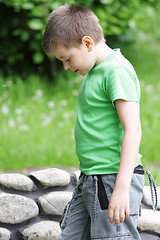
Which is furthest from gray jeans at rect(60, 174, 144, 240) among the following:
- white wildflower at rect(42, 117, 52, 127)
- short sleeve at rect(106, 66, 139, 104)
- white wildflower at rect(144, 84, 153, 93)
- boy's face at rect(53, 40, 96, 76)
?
white wildflower at rect(144, 84, 153, 93)

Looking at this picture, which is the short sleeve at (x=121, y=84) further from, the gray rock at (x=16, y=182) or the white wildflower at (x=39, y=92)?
the white wildflower at (x=39, y=92)

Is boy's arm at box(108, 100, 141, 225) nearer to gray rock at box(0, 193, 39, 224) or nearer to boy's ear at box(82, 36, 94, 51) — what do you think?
boy's ear at box(82, 36, 94, 51)

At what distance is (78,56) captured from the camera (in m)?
1.70

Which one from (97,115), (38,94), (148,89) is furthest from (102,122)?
(148,89)

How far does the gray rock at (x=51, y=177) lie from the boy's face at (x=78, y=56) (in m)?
0.85

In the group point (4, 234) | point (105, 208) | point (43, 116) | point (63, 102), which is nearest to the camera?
point (105, 208)

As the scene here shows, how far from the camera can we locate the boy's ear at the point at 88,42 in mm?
1686

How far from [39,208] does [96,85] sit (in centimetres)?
97

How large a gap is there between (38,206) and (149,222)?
621 mm

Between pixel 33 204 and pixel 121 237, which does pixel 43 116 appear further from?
pixel 121 237

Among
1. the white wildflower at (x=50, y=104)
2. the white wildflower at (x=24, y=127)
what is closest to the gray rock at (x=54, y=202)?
the white wildflower at (x=24, y=127)

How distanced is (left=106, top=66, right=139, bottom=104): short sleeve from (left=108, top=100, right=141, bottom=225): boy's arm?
0.08ft

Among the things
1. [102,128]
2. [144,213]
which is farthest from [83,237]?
[144,213]

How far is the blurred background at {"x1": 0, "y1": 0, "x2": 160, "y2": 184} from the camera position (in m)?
3.77
